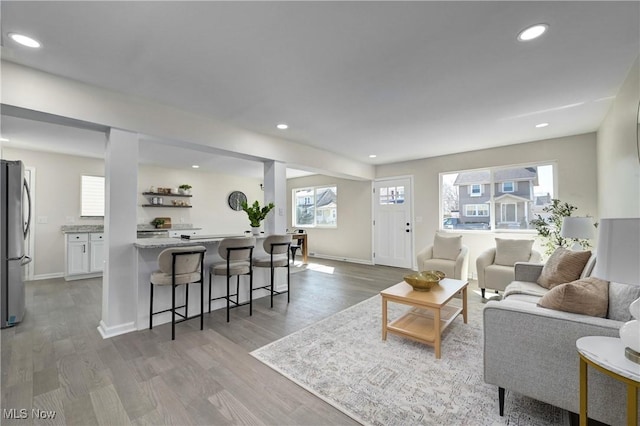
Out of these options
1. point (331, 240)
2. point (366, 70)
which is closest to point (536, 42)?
point (366, 70)

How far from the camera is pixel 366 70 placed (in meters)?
2.39

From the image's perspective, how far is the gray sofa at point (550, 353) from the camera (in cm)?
133

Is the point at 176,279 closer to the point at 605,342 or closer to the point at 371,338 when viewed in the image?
the point at 371,338

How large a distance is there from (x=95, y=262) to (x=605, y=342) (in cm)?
696

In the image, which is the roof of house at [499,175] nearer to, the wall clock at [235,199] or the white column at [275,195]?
the white column at [275,195]

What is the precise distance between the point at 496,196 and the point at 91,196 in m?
8.00

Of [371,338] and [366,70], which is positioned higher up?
[366,70]

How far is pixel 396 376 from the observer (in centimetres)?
207

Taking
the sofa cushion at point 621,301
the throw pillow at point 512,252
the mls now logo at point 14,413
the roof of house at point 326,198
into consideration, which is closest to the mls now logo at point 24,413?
the mls now logo at point 14,413

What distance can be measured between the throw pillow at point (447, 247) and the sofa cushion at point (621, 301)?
3.04 meters

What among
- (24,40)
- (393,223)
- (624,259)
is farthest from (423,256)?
(24,40)

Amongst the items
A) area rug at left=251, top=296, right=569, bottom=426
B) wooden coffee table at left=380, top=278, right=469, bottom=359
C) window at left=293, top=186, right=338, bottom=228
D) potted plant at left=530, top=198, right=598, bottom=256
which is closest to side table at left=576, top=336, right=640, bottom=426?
area rug at left=251, top=296, right=569, bottom=426

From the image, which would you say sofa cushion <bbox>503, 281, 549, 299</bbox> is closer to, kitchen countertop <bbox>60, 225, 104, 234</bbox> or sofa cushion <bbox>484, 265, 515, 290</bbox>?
sofa cushion <bbox>484, 265, 515, 290</bbox>

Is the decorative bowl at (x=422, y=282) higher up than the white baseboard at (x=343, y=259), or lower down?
higher up
